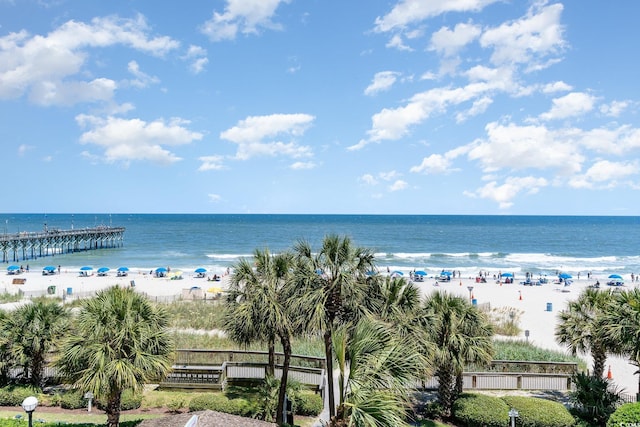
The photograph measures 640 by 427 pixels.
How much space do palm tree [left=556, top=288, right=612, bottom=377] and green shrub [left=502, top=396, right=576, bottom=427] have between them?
2677mm

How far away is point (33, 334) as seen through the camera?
45.6ft

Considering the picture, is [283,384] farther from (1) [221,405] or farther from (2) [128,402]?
(2) [128,402]

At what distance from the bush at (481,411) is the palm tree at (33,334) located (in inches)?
512

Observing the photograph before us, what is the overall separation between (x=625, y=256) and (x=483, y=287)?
171 feet

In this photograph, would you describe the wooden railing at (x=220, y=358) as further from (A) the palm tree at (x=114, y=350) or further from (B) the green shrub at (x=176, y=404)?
(A) the palm tree at (x=114, y=350)

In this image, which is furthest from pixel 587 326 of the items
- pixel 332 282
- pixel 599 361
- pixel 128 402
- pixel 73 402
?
pixel 73 402

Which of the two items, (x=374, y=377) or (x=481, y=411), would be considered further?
(x=481, y=411)

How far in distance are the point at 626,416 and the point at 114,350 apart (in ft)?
40.0

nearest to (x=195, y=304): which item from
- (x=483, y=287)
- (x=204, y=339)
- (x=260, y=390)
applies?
(x=204, y=339)

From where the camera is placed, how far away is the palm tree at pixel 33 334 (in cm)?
1381

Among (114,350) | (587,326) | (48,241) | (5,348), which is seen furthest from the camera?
(48,241)

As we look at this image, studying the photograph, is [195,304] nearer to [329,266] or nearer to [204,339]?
[204,339]

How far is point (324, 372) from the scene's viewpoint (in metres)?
16.2

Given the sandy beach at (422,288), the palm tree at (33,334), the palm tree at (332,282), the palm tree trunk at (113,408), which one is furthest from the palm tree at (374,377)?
the sandy beach at (422,288)
